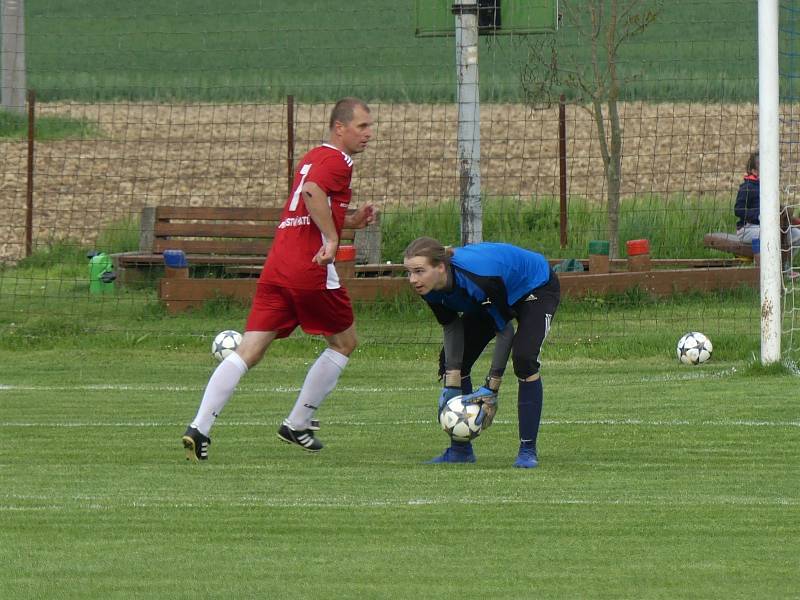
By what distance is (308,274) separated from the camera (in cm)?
926

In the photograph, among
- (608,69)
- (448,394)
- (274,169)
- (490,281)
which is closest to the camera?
(490,281)

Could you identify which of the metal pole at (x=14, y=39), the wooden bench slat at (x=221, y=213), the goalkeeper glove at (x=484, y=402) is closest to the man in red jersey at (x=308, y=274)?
the goalkeeper glove at (x=484, y=402)

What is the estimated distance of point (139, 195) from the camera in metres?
29.2

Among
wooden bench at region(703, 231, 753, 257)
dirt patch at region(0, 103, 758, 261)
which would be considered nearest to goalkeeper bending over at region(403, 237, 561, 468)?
wooden bench at region(703, 231, 753, 257)

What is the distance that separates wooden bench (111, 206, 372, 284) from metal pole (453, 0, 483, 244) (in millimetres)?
2481

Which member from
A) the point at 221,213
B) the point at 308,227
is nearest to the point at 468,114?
the point at 221,213

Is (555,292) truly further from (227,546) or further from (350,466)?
(227,546)

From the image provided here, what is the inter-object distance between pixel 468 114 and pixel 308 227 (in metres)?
6.76

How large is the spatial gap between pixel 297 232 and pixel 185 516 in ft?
7.78

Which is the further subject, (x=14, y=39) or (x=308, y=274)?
(x=14, y=39)

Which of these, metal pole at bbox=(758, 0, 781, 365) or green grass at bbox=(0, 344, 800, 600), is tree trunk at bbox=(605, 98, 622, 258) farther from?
green grass at bbox=(0, 344, 800, 600)

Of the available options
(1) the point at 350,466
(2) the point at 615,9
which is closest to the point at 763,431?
(1) the point at 350,466

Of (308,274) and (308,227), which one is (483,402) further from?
(308,227)

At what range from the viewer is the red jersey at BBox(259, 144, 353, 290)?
9219 mm
